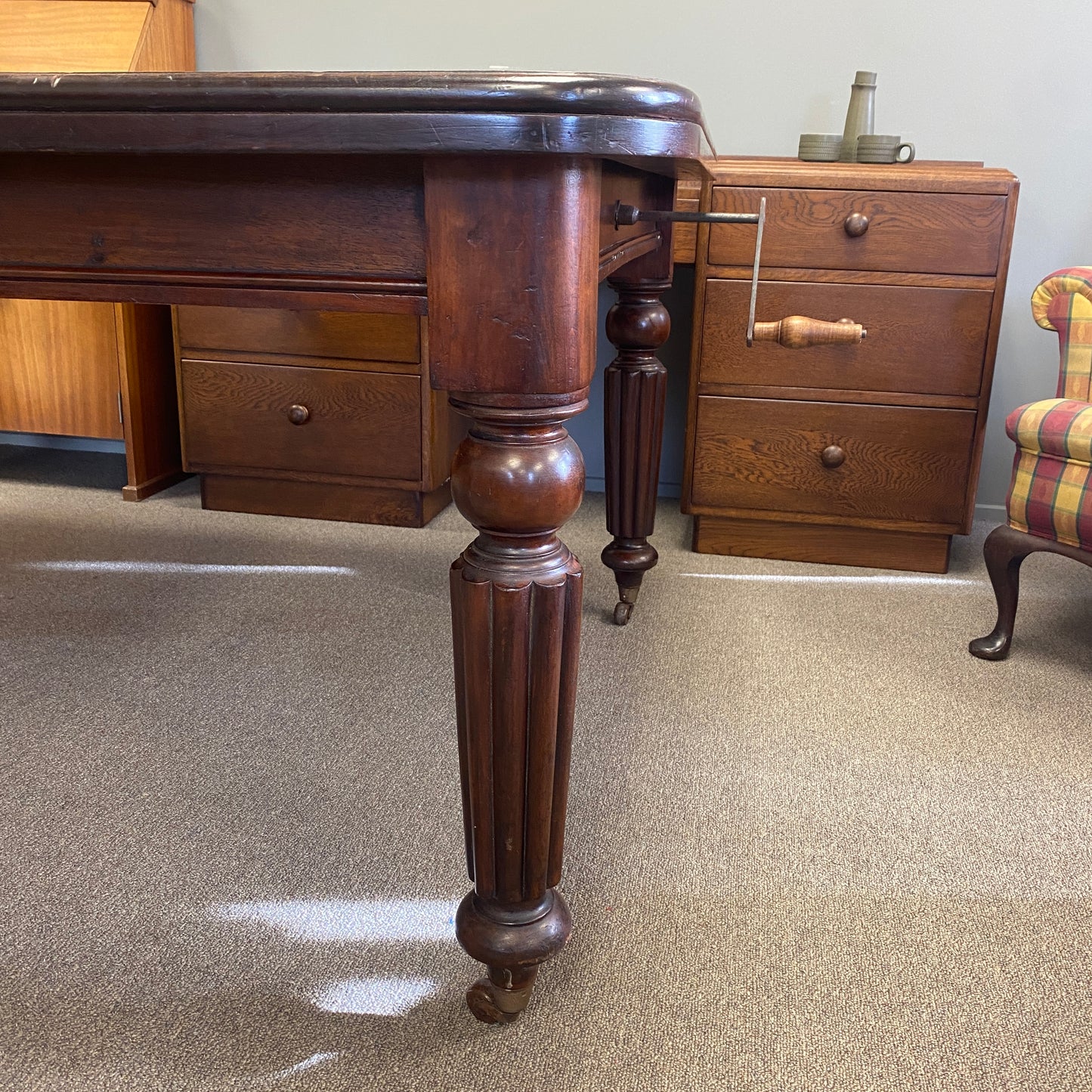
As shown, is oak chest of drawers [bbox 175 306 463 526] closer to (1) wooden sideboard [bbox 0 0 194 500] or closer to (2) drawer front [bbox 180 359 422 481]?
(2) drawer front [bbox 180 359 422 481]

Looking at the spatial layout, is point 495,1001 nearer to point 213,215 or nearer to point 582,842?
point 582,842

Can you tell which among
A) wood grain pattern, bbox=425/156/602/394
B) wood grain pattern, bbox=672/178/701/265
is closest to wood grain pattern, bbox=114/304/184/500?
wood grain pattern, bbox=672/178/701/265

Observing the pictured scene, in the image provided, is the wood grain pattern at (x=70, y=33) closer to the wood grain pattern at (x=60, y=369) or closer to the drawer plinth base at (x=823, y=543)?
the wood grain pattern at (x=60, y=369)

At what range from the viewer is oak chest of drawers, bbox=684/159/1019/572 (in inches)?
74.8

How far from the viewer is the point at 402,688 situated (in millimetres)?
1544

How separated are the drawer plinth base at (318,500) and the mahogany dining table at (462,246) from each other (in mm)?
1427

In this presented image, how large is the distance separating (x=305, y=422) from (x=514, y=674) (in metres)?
1.55

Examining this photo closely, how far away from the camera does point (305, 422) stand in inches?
87.4

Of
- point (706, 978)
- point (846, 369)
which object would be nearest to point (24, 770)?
point (706, 978)

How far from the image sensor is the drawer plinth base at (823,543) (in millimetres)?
2111

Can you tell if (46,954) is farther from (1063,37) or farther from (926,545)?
(1063,37)

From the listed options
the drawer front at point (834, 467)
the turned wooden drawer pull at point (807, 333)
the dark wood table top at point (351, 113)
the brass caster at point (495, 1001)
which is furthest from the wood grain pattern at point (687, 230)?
the brass caster at point (495, 1001)

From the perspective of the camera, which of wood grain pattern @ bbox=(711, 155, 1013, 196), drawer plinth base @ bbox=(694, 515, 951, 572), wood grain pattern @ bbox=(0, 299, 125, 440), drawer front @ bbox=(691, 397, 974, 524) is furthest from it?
wood grain pattern @ bbox=(0, 299, 125, 440)

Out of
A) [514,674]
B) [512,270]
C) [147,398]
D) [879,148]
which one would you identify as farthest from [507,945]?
[147,398]
